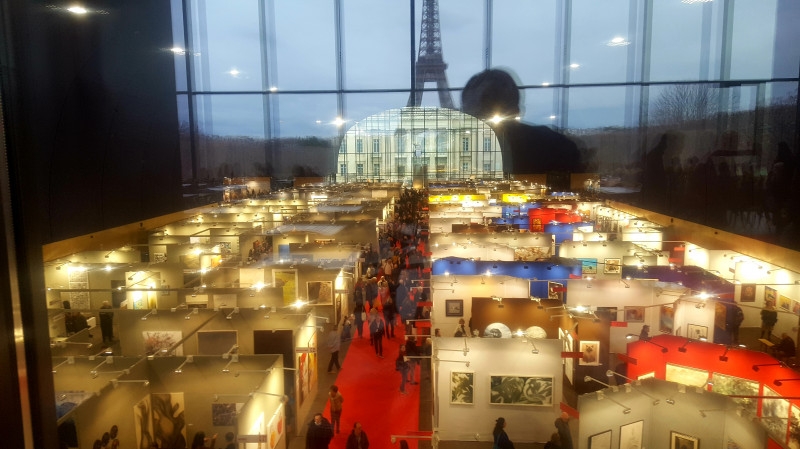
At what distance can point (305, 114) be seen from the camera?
26297 mm

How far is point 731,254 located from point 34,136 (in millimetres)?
13193

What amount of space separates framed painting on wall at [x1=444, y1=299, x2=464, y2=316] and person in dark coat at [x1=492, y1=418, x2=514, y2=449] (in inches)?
108

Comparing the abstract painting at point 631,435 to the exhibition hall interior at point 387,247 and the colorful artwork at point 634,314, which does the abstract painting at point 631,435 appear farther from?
the colorful artwork at point 634,314

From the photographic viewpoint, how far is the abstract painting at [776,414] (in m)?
5.57

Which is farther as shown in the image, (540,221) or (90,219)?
(540,221)

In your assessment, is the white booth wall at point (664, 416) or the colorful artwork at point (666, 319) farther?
the colorful artwork at point (666, 319)

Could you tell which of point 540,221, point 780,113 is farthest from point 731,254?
point 540,221

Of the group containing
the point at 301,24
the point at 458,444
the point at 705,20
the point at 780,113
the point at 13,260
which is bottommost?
the point at 458,444

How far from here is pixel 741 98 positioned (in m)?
15.2

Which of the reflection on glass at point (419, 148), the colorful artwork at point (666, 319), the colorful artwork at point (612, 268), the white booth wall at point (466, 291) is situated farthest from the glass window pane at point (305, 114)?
the colorful artwork at point (666, 319)

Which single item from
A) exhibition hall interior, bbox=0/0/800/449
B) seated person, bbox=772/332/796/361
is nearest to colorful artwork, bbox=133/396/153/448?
exhibition hall interior, bbox=0/0/800/449

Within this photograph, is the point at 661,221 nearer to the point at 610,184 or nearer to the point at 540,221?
the point at 540,221

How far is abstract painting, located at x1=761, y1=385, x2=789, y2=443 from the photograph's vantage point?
557 cm

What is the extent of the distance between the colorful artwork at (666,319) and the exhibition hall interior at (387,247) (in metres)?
0.04
